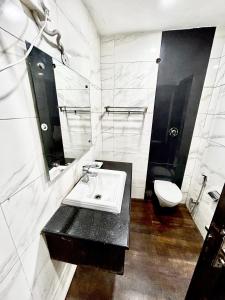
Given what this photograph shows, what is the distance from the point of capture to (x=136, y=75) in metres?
1.83

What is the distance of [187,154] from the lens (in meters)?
2.03

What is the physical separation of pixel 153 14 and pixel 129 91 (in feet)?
2.57

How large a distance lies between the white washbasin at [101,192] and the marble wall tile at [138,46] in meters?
1.52

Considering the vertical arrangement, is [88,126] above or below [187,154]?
above

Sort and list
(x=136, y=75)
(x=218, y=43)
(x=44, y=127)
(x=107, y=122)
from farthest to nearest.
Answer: (x=107, y=122) → (x=136, y=75) → (x=218, y=43) → (x=44, y=127)

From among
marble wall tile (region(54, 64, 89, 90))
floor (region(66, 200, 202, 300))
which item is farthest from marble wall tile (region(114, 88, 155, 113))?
floor (region(66, 200, 202, 300))

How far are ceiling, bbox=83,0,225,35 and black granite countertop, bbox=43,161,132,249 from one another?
69.9 inches

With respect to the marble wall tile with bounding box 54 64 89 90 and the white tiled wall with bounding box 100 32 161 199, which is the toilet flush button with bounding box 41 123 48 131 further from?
the white tiled wall with bounding box 100 32 161 199

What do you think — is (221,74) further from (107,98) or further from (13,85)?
(13,85)

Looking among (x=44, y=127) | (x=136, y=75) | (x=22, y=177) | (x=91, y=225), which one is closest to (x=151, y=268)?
(x=91, y=225)

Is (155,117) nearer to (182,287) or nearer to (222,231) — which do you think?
(222,231)

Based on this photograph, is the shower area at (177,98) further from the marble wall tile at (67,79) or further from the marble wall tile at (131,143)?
the marble wall tile at (67,79)

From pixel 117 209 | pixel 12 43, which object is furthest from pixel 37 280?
pixel 12 43

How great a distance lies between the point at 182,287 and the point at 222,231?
1.10 meters
